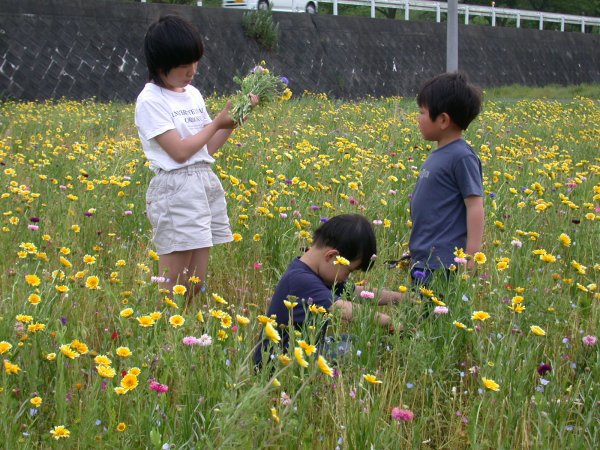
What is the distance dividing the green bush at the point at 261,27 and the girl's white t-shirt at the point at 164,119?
51.7 ft

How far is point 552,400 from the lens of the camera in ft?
7.35

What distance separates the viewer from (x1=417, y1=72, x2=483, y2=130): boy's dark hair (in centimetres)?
326

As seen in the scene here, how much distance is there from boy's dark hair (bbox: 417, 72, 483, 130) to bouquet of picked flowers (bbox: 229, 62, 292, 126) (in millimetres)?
562

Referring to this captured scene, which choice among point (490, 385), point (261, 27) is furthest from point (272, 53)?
point (490, 385)

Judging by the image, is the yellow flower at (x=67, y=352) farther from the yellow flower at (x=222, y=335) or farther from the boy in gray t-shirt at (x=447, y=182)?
the boy in gray t-shirt at (x=447, y=182)

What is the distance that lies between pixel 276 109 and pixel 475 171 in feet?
23.1

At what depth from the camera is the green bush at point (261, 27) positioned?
740 inches

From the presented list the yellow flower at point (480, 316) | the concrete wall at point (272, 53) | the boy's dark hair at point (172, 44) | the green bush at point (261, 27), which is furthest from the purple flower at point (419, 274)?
the green bush at point (261, 27)

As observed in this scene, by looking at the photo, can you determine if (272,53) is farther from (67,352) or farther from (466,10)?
(67,352)

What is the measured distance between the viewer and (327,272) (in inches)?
112

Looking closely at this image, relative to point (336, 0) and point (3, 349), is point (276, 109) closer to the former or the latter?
point (3, 349)

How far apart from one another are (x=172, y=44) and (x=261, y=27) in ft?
52.4

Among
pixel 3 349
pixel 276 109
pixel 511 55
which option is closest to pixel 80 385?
pixel 3 349

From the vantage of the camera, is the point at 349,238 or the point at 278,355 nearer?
the point at 278,355
